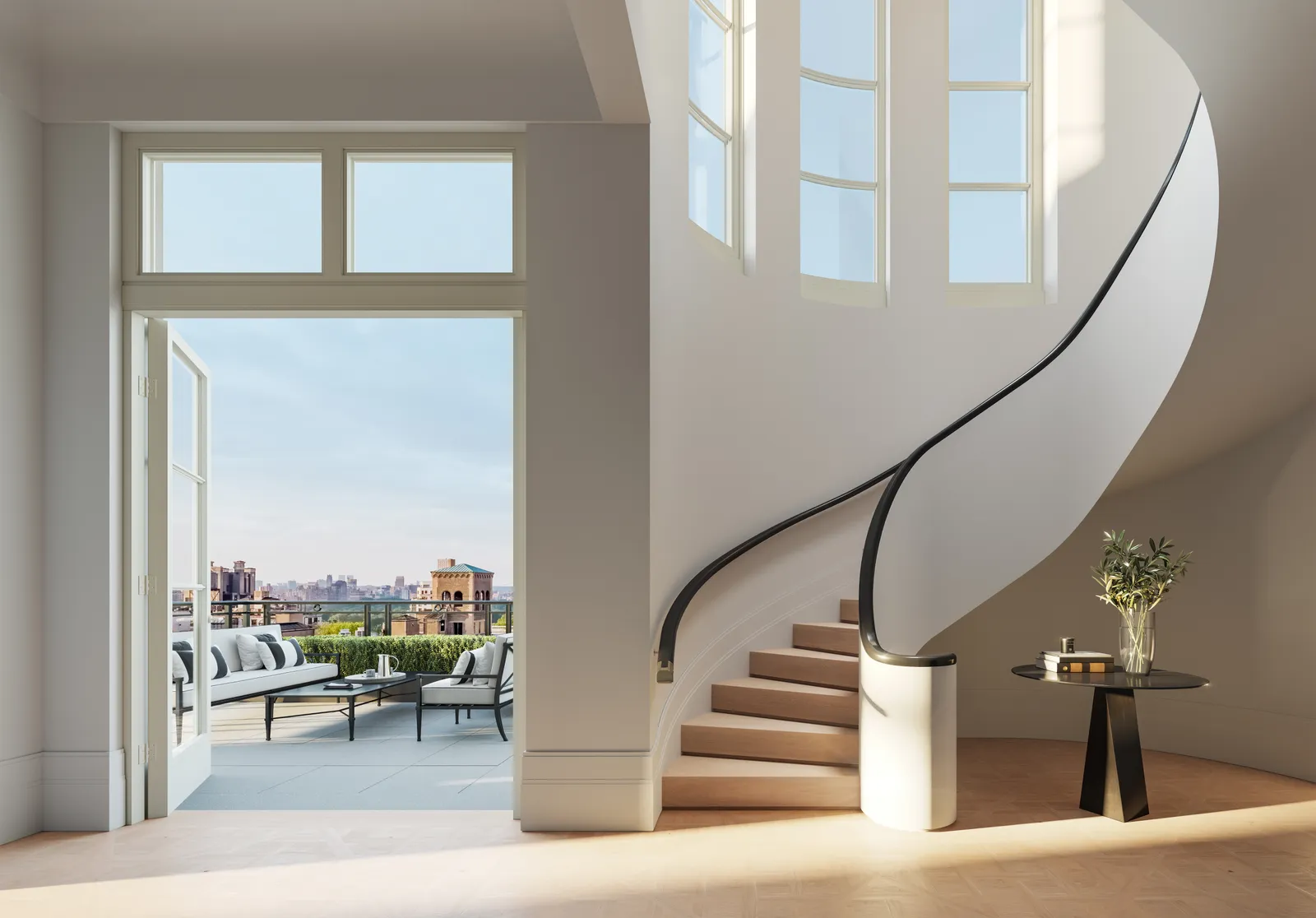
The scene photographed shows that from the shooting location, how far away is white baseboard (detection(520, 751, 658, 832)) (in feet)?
14.6

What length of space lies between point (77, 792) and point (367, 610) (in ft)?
21.0

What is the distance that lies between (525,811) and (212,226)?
3.38 m

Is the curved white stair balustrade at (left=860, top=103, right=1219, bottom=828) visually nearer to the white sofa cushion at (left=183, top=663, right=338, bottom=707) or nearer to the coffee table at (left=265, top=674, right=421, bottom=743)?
the coffee table at (left=265, top=674, right=421, bottom=743)

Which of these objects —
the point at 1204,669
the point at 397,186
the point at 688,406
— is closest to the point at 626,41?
the point at 397,186

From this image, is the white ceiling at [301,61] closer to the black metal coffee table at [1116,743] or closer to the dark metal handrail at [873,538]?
the dark metal handrail at [873,538]

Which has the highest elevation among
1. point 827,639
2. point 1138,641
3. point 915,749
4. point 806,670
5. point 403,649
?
point 1138,641

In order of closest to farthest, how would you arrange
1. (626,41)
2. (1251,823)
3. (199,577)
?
(626,41) < (1251,823) < (199,577)

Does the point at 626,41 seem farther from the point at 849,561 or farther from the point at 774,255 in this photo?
the point at 849,561

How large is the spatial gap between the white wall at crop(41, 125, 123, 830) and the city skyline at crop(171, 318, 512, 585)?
6.87 meters

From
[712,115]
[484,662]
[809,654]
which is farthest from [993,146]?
[484,662]

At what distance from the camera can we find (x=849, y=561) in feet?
21.3

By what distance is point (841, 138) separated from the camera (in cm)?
713

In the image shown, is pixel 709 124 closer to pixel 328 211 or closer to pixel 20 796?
pixel 328 211

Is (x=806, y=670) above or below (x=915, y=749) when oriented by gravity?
above
